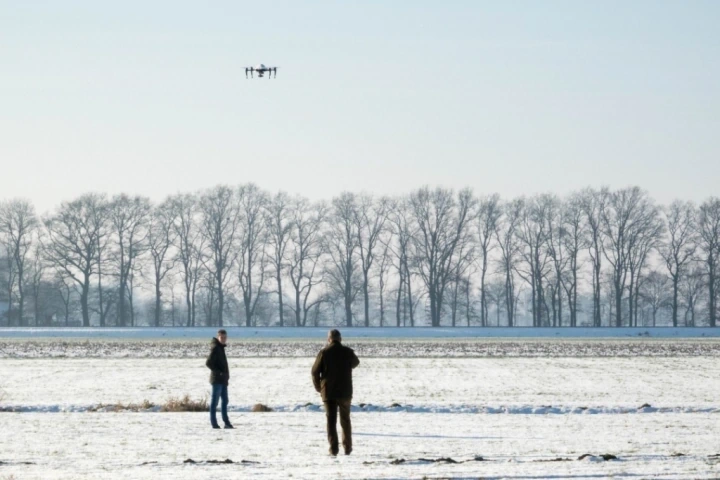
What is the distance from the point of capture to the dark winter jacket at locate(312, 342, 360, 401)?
640 inches

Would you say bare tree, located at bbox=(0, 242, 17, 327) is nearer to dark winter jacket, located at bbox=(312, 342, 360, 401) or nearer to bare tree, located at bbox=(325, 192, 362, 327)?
bare tree, located at bbox=(325, 192, 362, 327)

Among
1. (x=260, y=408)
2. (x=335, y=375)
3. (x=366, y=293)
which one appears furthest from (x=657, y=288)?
(x=335, y=375)

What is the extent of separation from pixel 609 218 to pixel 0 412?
84165 millimetres

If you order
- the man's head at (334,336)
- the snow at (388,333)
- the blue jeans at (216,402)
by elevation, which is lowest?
the snow at (388,333)

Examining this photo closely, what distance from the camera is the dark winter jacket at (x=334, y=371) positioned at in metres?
16.3

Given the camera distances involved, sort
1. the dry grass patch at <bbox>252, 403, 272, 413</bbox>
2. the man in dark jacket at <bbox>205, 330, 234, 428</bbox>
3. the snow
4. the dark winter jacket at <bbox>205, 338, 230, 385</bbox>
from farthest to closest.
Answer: the snow, the dry grass patch at <bbox>252, 403, 272, 413</bbox>, the dark winter jacket at <bbox>205, 338, 230, 385</bbox>, the man in dark jacket at <bbox>205, 330, 234, 428</bbox>

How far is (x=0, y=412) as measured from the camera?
2295 cm

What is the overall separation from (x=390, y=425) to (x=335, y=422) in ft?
13.4

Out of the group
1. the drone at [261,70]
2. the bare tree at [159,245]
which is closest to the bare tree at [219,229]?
the bare tree at [159,245]

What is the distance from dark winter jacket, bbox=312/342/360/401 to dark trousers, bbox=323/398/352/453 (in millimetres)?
91

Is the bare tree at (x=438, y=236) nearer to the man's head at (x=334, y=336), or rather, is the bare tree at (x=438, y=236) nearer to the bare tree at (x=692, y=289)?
the bare tree at (x=692, y=289)

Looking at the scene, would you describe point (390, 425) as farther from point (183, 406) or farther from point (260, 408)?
point (183, 406)

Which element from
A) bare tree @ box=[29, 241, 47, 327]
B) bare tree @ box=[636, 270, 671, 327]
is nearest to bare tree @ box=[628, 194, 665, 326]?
bare tree @ box=[636, 270, 671, 327]

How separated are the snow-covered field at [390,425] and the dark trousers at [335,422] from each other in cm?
32
